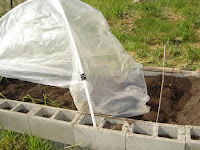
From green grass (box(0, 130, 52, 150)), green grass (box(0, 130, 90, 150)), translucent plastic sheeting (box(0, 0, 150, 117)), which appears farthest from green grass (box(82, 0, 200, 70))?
green grass (box(0, 130, 52, 150))

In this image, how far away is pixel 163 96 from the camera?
2.74m

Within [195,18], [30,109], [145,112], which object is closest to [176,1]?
[195,18]

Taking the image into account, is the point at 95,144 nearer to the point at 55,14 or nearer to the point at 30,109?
the point at 30,109

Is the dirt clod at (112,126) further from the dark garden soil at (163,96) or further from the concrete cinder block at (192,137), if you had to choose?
the concrete cinder block at (192,137)

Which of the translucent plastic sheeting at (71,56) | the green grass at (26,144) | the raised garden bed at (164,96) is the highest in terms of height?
the translucent plastic sheeting at (71,56)

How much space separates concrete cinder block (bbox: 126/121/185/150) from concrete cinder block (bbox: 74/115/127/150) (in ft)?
0.24

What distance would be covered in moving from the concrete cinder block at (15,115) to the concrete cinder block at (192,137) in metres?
1.39

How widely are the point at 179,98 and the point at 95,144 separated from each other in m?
1.08

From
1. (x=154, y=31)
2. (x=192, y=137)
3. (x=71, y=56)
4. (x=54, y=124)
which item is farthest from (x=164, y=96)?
(x=154, y=31)

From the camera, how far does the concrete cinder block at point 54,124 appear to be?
2.25 m

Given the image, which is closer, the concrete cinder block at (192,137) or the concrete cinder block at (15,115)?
the concrete cinder block at (192,137)

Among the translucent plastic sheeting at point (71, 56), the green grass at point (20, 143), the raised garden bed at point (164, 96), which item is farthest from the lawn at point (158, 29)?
the green grass at point (20, 143)

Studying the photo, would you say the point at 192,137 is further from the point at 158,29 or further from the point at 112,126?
the point at 158,29

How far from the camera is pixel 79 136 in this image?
2.21 m
